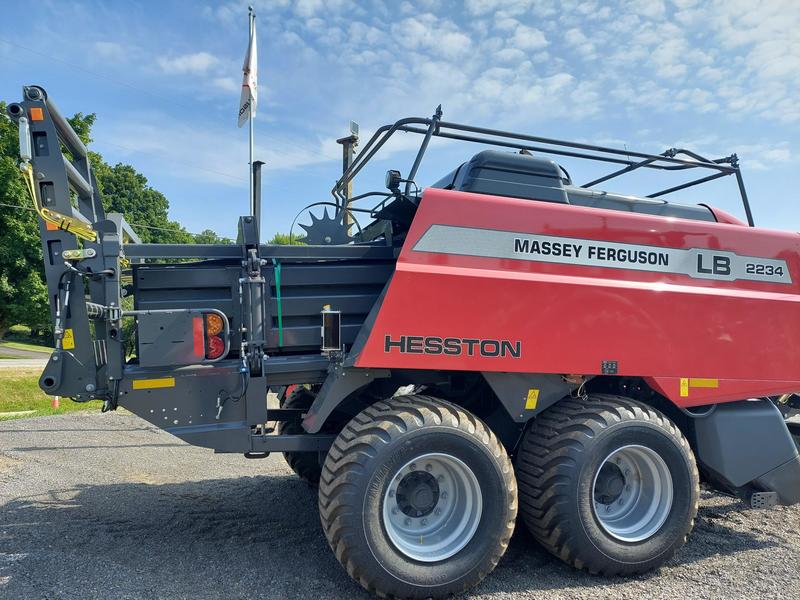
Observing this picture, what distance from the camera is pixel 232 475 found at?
19.1 ft

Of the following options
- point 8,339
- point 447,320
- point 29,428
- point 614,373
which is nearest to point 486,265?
point 447,320

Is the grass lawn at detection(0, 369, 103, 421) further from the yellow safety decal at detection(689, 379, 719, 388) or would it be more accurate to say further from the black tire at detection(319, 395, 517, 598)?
the yellow safety decal at detection(689, 379, 719, 388)

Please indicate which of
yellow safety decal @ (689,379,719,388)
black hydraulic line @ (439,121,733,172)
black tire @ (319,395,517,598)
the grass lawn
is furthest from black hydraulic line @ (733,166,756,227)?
the grass lawn

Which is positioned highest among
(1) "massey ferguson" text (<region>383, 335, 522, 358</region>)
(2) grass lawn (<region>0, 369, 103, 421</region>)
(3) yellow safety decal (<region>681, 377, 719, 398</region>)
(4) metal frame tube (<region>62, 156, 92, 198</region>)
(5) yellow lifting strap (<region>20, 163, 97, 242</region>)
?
(4) metal frame tube (<region>62, 156, 92, 198</region>)

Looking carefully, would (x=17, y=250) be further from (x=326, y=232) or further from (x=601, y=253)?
(x=601, y=253)

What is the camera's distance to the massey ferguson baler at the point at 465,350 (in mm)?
3373

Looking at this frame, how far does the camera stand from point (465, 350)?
11.8ft

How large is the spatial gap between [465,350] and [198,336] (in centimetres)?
166

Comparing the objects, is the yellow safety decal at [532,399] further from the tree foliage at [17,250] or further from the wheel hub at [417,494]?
the tree foliage at [17,250]

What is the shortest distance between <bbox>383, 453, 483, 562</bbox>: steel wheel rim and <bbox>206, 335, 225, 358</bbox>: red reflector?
4.45 ft

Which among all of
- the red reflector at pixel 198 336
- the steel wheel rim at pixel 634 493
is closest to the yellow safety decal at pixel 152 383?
the red reflector at pixel 198 336

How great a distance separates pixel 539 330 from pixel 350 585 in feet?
6.41

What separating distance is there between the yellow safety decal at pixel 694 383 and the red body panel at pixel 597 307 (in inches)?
1.1

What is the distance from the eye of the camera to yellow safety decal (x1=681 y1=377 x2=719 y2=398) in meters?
4.00
